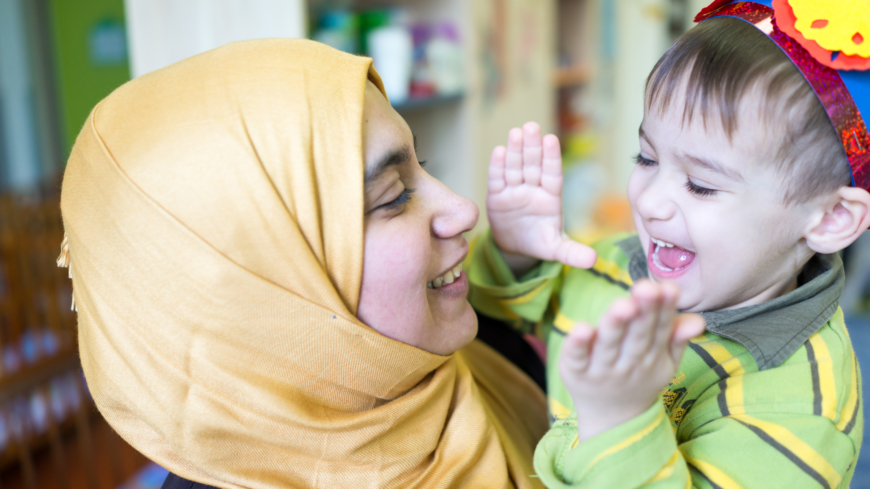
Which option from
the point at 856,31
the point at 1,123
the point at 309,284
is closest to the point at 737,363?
the point at 856,31

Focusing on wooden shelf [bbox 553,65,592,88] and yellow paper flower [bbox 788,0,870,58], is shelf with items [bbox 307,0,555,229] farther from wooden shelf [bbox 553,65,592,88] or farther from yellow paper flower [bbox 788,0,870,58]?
yellow paper flower [bbox 788,0,870,58]

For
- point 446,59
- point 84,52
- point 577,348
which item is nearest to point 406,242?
point 577,348

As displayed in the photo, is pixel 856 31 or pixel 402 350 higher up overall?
pixel 856 31

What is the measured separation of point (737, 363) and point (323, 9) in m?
1.42

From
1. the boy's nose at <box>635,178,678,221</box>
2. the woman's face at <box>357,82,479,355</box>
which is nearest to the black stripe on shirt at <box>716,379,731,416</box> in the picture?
the boy's nose at <box>635,178,678,221</box>

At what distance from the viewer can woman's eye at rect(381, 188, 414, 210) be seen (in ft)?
2.67

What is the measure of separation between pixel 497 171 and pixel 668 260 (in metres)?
0.31

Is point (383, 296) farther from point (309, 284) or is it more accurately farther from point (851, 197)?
point (851, 197)

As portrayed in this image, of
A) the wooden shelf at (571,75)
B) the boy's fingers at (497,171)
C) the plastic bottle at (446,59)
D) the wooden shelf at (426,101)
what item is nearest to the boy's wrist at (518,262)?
the boy's fingers at (497,171)

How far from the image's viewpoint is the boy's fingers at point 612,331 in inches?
22.6

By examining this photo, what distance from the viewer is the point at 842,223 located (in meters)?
0.85

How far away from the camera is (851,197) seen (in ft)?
2.70

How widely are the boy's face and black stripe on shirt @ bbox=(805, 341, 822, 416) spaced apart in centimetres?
12

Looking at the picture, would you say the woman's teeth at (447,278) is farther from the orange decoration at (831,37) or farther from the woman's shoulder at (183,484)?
the orange decoration at (831,37)
